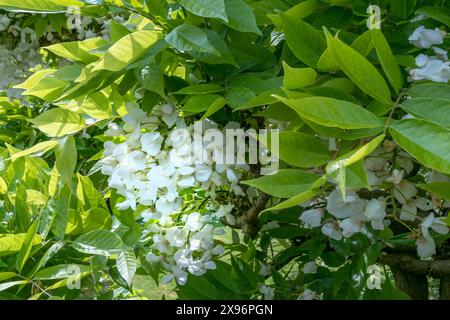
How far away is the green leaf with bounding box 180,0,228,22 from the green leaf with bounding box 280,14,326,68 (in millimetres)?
63

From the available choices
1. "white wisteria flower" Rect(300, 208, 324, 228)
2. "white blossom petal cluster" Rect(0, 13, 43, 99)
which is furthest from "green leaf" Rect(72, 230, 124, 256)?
"white blossom petal cluster" Rect(0, 13, 43, 99)

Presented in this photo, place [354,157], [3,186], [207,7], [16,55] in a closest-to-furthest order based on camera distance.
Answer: [354,157] → [207,7] → [3,186] → [16,55]

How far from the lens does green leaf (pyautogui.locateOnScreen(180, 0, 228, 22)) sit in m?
0.55

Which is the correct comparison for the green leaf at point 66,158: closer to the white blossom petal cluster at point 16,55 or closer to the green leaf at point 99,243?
the green leaf at point 99,243

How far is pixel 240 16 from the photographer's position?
59 cm

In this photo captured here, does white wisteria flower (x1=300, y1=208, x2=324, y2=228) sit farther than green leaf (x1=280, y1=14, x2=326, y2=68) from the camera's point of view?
Yes

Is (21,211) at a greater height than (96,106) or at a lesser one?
lesser

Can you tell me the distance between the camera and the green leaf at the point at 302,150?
52 cm

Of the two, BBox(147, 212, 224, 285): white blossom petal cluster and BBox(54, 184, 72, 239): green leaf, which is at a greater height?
BBox(54, 184, 72, 239): green leaf

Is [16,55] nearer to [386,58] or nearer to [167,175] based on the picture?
[167,175]

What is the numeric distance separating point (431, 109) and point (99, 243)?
403 mm

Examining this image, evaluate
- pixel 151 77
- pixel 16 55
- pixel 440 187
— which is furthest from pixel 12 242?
pixel 16 55

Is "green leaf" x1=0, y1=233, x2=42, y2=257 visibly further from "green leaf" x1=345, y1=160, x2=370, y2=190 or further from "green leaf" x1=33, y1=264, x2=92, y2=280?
"green leaf" x1=345, y1=160, x2=370, y2=190

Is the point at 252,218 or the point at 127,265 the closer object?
the point at 127,265
